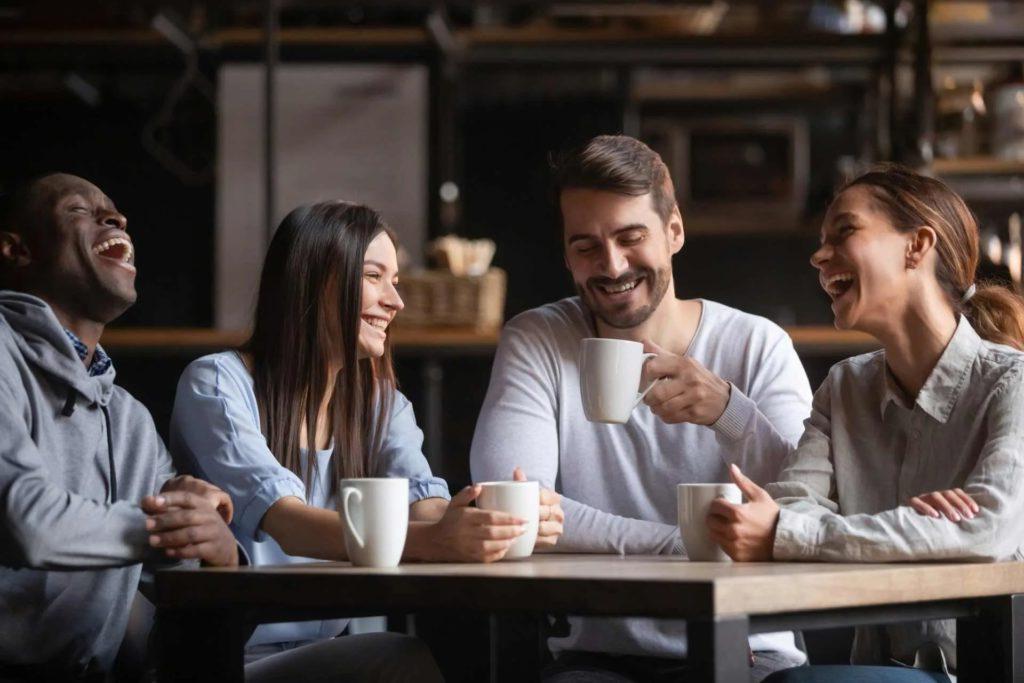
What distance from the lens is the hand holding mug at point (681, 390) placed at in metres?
1.91

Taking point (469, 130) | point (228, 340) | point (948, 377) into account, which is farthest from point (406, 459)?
point (469, 130)

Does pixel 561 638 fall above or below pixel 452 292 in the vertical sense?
below

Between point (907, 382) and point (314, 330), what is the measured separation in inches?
31.2

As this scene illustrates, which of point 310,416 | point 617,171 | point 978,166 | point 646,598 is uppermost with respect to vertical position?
point 978,166

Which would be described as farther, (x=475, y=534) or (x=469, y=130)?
(x=469, y=130)

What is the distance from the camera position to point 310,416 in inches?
75.7

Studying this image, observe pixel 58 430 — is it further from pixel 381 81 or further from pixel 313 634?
pixel 381 81

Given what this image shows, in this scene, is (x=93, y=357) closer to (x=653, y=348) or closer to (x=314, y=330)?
(x=314, y=330)

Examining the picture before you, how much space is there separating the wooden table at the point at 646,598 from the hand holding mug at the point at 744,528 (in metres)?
0.04

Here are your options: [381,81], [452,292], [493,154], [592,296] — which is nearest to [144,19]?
[381,81]

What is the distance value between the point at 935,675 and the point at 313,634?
79 centimetres

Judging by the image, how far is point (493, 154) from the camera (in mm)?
4891

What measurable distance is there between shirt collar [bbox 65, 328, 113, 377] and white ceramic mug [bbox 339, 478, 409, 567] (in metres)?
0.52

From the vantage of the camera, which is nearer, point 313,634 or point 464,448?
point 313,634
